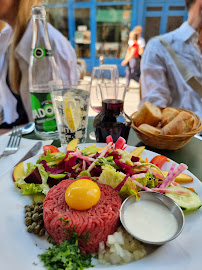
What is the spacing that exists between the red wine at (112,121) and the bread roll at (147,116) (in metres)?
0.15

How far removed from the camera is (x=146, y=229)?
799mm

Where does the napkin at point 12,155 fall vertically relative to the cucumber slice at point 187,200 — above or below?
below

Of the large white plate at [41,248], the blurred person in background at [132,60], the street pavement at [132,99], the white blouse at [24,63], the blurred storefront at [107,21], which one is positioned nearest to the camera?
the large white plate at [41,248]

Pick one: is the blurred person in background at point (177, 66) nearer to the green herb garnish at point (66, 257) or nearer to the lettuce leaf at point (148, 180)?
the lettuce leaf at point (148, 180)

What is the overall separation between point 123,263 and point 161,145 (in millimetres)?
840

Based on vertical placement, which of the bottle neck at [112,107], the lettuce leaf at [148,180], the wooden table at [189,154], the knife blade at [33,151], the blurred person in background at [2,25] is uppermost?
the blurred person in background at [2,25]

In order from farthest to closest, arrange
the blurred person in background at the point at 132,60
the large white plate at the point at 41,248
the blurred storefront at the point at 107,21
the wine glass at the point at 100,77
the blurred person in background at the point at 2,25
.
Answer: the blurred storefront at the point at 107,21 → the blurred person in background at the point at 132,60 → the blurred person in background at the point at 2,25 → the wine glass at the point at 100,77 → the large white plate at the point at 41,248

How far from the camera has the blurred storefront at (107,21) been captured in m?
6.65

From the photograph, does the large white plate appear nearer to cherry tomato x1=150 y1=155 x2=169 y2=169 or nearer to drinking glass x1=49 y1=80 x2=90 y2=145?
cherry tomato x1=150 y1=155 x2=169 y2=169

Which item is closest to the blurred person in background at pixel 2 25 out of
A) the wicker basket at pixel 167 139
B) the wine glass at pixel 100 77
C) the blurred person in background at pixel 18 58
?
the blurred person in background at pixel 18 58

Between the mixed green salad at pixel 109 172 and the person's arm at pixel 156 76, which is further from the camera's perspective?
the person's arm at pixel 156 76

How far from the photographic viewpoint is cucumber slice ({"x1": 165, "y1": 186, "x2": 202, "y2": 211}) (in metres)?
0.87

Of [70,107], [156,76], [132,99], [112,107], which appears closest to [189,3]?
[156,76]

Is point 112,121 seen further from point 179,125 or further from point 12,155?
point 12,155
